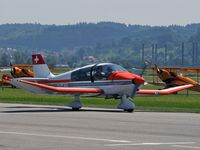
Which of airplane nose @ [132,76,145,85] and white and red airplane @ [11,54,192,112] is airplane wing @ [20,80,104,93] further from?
airplane nose @ [132,76,145,85]

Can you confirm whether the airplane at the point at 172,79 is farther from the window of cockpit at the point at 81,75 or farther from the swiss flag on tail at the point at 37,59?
the window of cockpit at the point at 81,75

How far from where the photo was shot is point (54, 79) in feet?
116

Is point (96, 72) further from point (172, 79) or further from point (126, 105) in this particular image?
point (172, 79)

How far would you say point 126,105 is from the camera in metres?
32.3

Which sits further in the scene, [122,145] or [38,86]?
[38,86]

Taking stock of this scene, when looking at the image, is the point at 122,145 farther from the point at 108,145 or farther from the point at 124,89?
the point at 124,89

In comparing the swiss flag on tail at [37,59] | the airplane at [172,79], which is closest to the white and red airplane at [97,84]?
the swiss flag on tail at [37,59]

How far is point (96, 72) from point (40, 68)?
446 centimetres

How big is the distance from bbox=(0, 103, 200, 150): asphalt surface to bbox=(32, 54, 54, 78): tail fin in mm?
7133

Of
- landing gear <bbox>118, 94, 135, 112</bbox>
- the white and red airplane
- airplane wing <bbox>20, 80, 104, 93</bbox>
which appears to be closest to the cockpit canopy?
the white and red airplane

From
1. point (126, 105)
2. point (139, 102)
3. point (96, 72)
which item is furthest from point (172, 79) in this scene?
point (126, 105)

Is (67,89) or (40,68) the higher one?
(40,68)

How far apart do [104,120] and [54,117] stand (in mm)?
2189

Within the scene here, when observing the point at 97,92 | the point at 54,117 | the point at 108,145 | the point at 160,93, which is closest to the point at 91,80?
the point at 97,92
